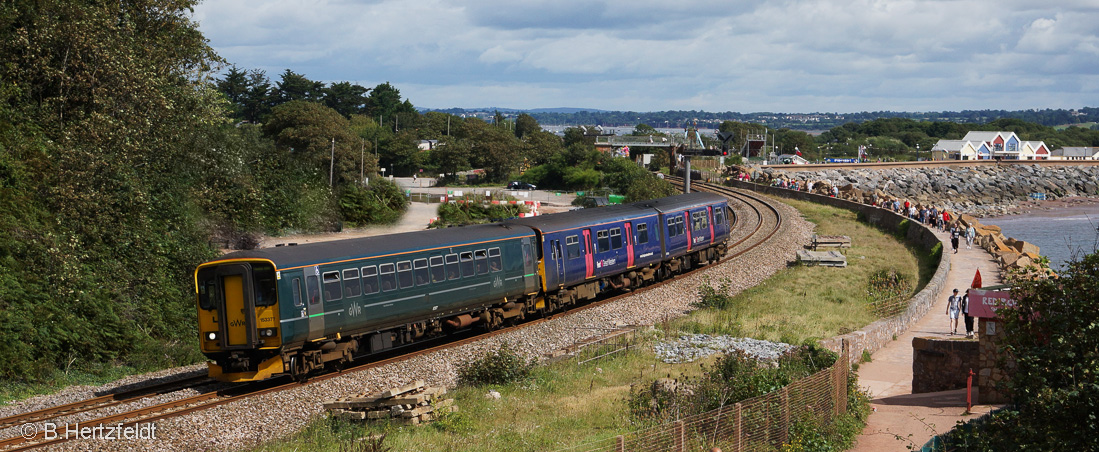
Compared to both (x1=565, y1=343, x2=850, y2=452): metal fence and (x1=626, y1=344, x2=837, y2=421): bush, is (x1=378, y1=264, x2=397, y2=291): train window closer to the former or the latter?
(x1=626, y1=344, x2=837, y2=421): bush

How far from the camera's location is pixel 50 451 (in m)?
13.5

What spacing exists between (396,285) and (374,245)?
107 centimetres

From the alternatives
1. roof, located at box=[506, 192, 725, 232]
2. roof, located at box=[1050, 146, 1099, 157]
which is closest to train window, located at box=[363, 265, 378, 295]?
roof, located at box=[506, 192, 725, 232]

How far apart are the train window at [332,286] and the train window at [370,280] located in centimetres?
74

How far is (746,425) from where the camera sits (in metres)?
13.2

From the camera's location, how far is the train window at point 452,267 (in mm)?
22297

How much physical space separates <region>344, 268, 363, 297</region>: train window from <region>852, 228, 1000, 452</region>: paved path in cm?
1074

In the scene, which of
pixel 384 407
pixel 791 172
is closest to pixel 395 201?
pixel 384 407

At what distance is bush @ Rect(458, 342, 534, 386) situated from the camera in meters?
18.8

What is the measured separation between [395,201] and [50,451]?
2000 inches

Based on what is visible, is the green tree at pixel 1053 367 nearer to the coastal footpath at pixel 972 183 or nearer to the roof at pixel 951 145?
the coastal footpath at pixel 972 183

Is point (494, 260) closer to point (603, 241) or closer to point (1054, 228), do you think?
point (603, 241)

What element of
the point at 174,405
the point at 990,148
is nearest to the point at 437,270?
the point at 174,405

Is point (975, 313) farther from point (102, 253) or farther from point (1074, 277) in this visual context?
point (102, 253)
